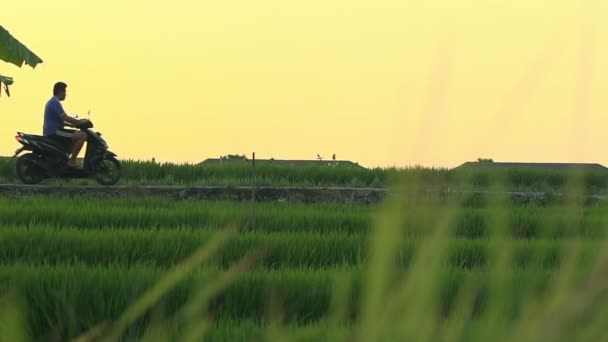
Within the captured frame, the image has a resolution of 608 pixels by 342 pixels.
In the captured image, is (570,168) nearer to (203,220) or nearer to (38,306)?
(38,306)

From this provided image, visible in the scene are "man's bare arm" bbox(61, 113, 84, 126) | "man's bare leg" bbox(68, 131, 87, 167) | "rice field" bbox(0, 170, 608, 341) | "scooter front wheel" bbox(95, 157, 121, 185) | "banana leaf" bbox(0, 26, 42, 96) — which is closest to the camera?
"rice field" bbox(0, 170, 608, 341)

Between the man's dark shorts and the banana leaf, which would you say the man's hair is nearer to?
the man's dark shorts

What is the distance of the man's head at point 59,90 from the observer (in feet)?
37.4

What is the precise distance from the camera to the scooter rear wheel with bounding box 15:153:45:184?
11.8 metres

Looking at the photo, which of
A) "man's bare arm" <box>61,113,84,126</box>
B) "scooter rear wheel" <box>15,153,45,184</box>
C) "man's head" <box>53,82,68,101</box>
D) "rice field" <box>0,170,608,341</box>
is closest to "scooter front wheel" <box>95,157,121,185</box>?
"man's bare arm" <box>61,113,84,126</box>

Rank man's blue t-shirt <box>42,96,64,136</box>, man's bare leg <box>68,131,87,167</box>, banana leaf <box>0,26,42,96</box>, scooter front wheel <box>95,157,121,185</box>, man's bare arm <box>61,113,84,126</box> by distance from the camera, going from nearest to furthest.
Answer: banana leaf <box>0,26,42,96</box>
man's blue t-shirt <box>42,96,64,136</box>
man's bare arm <box>61,113,84,126</box>
man's bare leg <box>68,131,87,167</box>
scooter front wheel <box>95,157,121,185</box>

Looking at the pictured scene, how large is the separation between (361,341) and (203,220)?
7.53 metres

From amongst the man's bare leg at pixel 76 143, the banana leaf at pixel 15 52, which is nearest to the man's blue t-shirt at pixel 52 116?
the man's bare leg at pixel 76 143

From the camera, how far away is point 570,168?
2.29 ft

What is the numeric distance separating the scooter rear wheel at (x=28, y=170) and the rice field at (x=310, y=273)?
195 centimetres

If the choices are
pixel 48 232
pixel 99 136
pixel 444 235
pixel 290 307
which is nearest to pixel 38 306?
pixel 290 307

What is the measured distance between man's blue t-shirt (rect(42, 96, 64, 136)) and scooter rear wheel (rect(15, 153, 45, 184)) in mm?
409

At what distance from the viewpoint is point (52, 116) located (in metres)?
11.5

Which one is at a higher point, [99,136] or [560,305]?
[99,136]
